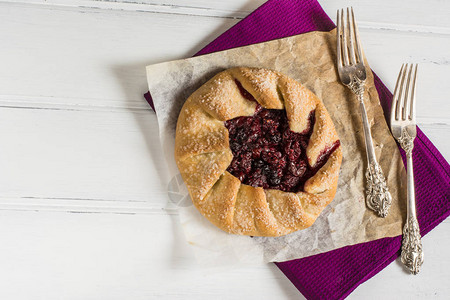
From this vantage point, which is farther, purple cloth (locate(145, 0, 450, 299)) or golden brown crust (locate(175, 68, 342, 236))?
purple cloth (locate(145, 0, 450, 299))

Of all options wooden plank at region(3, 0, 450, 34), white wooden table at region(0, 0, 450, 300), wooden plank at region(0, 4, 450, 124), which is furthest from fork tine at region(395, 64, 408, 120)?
wooden plank at region(0, 4, 450, 124)

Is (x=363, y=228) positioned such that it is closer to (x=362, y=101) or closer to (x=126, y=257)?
(x=362, y=101)

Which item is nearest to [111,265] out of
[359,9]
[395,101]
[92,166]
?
[92,166]

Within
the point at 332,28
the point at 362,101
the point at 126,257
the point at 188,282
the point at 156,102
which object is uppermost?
the point at 332,28

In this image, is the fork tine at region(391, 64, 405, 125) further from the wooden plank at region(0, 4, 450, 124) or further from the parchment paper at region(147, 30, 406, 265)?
the wooden plank at region(0, 4, 450, 124)

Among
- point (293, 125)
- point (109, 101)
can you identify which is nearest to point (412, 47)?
point (293, 125)

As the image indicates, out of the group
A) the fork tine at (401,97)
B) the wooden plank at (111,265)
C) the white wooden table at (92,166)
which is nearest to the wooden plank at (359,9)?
the white wooden table at (92,166)
